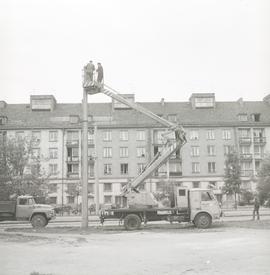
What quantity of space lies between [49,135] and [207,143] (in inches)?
949

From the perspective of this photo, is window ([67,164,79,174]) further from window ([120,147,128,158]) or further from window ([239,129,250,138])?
window ([239,129,250,138])

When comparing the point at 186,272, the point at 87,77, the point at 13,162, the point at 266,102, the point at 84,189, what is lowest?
the point at 186,272

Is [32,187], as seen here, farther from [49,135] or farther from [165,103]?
[165,103]

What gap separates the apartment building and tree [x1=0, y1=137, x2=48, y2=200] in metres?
23.2

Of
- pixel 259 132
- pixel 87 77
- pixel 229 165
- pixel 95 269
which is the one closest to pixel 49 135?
pixel 229 165

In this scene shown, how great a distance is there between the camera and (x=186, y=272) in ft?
36.9

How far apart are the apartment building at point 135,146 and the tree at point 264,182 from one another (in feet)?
89.7

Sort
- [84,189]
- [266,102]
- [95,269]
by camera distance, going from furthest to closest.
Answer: [266,102], [84,189], [95,269]

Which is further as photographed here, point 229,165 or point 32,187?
point 229,165

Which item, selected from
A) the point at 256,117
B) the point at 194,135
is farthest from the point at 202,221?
the point at 256,117

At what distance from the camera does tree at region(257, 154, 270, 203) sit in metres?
38.7

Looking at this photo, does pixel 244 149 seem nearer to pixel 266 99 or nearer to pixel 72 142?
pixel 266 99

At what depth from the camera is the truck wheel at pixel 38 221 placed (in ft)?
89.7

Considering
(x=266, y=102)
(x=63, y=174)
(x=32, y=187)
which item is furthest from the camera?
(x=266, y=102)
